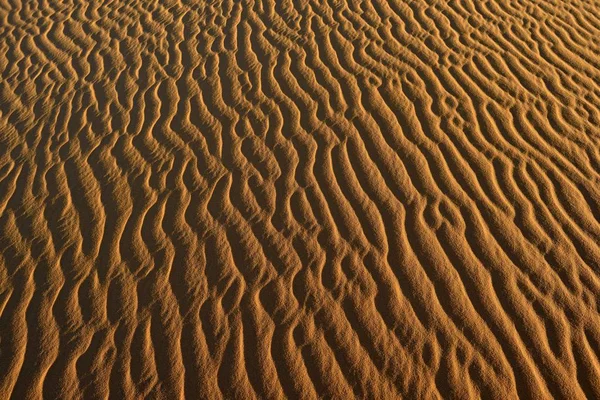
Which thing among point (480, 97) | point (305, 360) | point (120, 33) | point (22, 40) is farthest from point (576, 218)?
point (22, 40)

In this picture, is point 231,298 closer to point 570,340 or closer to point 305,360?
point 305,360

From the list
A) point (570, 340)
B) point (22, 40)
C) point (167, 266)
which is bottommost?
point (22, 40)

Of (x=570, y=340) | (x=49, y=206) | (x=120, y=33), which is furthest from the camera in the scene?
(x=120, y=33)

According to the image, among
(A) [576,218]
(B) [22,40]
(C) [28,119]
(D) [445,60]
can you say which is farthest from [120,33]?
(A) [576,218]

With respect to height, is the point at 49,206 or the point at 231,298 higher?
the point at 231,298

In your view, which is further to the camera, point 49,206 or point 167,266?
point 49,206

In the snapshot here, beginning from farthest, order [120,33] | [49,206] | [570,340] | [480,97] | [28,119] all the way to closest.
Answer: [120,33] < [28,119] < [480,97] < [49,206] < [570,340]
